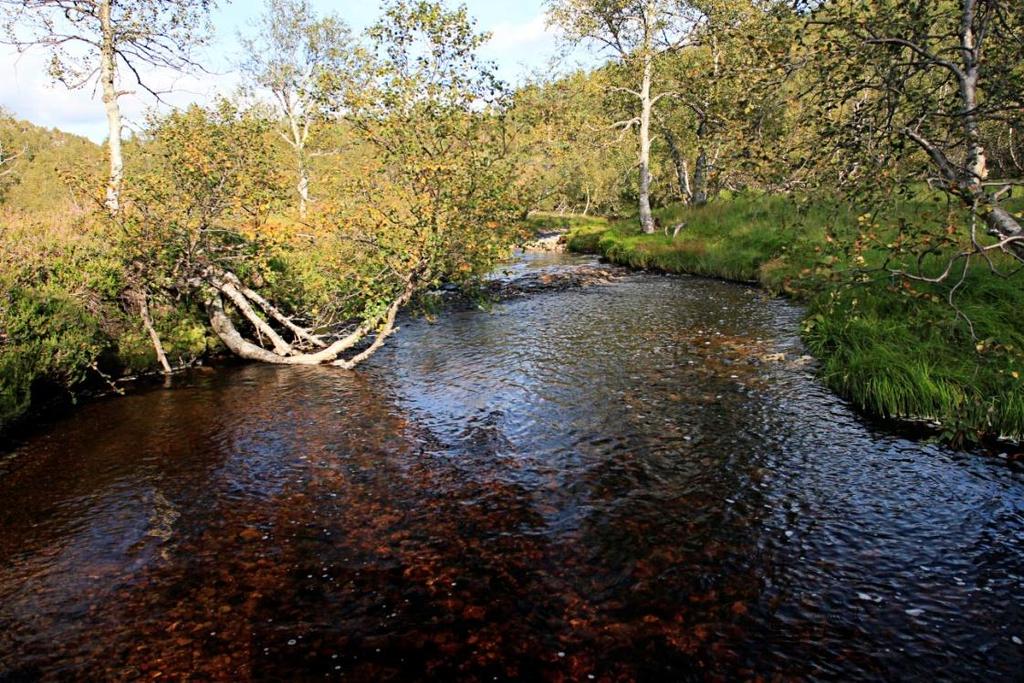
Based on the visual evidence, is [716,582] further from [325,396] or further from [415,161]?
[415,161]

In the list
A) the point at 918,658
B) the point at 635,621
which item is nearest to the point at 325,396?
the point at 635,621

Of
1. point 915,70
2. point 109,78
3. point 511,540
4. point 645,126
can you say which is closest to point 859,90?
point 915,70

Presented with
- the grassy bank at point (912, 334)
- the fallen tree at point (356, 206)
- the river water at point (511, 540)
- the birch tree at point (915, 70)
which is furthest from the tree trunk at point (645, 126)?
the birch tree at point (915, 70)

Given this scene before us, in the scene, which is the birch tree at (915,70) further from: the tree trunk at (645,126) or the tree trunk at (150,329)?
the tree trunk at (645,126)

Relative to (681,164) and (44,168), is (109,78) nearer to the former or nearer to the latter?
(681,164)

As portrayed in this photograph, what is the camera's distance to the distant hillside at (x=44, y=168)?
51.3 ft

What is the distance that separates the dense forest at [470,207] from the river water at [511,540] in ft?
6.92

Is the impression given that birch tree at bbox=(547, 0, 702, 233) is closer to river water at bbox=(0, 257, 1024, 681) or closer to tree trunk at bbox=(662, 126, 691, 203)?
tree trunk at bbox=(662, 126, 691, 203)

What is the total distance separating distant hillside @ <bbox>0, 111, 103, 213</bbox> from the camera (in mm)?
15625

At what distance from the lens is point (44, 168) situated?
61594 millimetres

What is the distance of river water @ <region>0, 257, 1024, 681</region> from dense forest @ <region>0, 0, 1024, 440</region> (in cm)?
211

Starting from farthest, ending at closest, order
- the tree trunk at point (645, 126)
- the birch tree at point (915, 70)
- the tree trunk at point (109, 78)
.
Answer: the tree trunk at point (645, 126) → the tree trunk at point (109, 78) → the birch tree at point (915, 70)

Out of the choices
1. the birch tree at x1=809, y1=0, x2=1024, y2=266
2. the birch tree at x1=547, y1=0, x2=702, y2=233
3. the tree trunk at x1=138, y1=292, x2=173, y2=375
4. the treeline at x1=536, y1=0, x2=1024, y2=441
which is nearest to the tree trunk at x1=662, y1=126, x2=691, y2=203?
the birch tree at x1=547, y1=0, x2=702, y2=233

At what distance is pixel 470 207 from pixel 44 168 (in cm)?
6560
